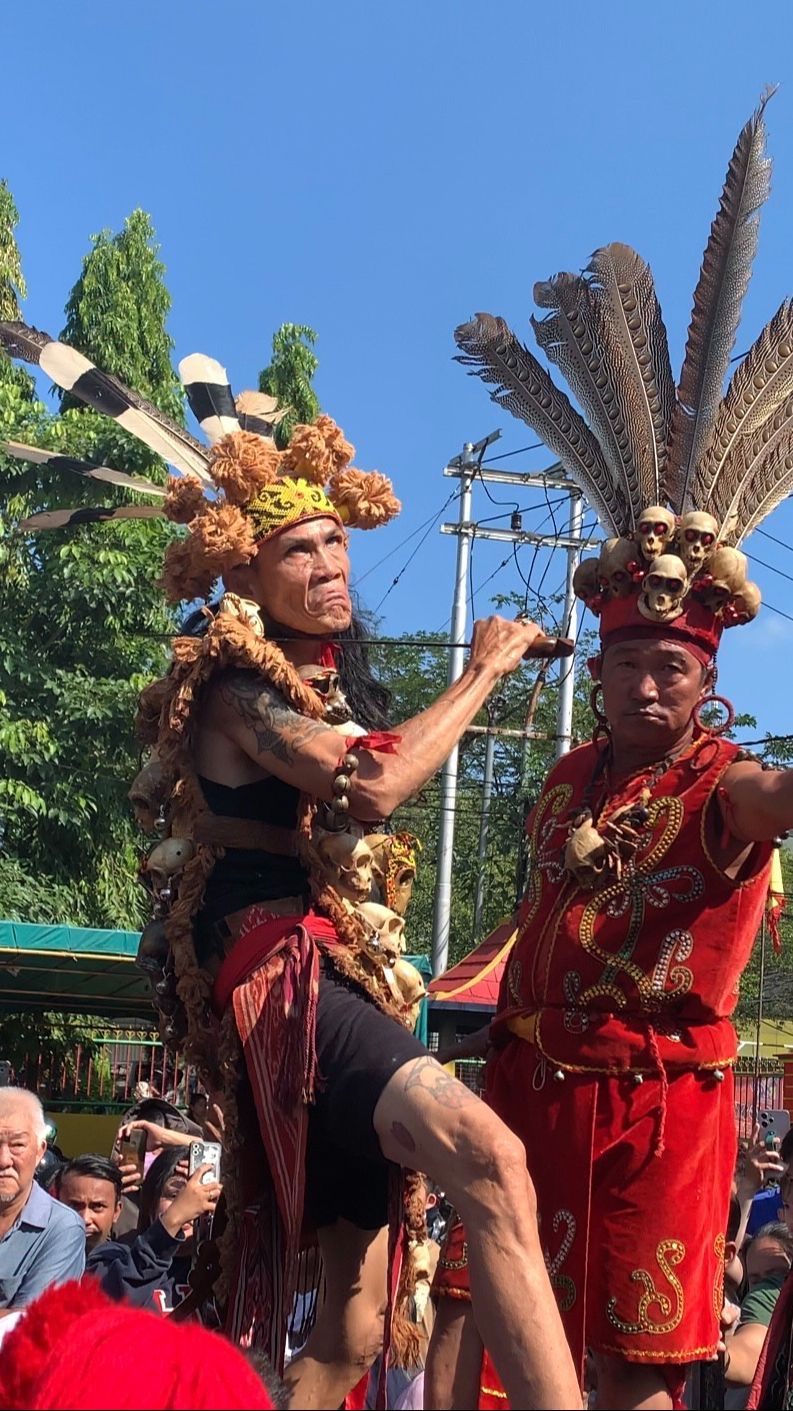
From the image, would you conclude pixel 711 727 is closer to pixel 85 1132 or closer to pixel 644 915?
pixel 644 915

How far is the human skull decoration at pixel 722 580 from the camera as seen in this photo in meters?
4.01

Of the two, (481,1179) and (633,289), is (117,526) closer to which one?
(633,289)

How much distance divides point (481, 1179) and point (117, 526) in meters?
14.2

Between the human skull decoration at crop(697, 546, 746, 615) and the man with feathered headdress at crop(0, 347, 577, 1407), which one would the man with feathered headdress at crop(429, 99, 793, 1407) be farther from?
the man with feathered headdress at crop(0, 347, 577, 1407)

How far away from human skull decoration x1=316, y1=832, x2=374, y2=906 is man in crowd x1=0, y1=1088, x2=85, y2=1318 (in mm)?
1979

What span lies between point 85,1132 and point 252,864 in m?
12.3

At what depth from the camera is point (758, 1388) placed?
3.99 m

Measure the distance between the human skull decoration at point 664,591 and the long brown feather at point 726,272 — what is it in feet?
1.89

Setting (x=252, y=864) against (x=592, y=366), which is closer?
(x=252, y=864)

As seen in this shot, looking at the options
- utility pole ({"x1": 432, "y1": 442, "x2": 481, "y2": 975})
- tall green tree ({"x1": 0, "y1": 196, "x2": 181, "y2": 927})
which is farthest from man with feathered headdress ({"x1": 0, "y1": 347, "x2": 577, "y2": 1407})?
utility pole ({"x1": 432, "y1": 442, "x2": 481, "y2": 975})

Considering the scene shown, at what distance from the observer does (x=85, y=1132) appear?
1497 centimetres

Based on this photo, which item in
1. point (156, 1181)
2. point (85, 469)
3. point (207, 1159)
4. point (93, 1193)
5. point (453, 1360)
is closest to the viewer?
point (453, 1360)

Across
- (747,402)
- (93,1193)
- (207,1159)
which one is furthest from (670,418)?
(93,1193)

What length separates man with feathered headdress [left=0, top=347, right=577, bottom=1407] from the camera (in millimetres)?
3279
